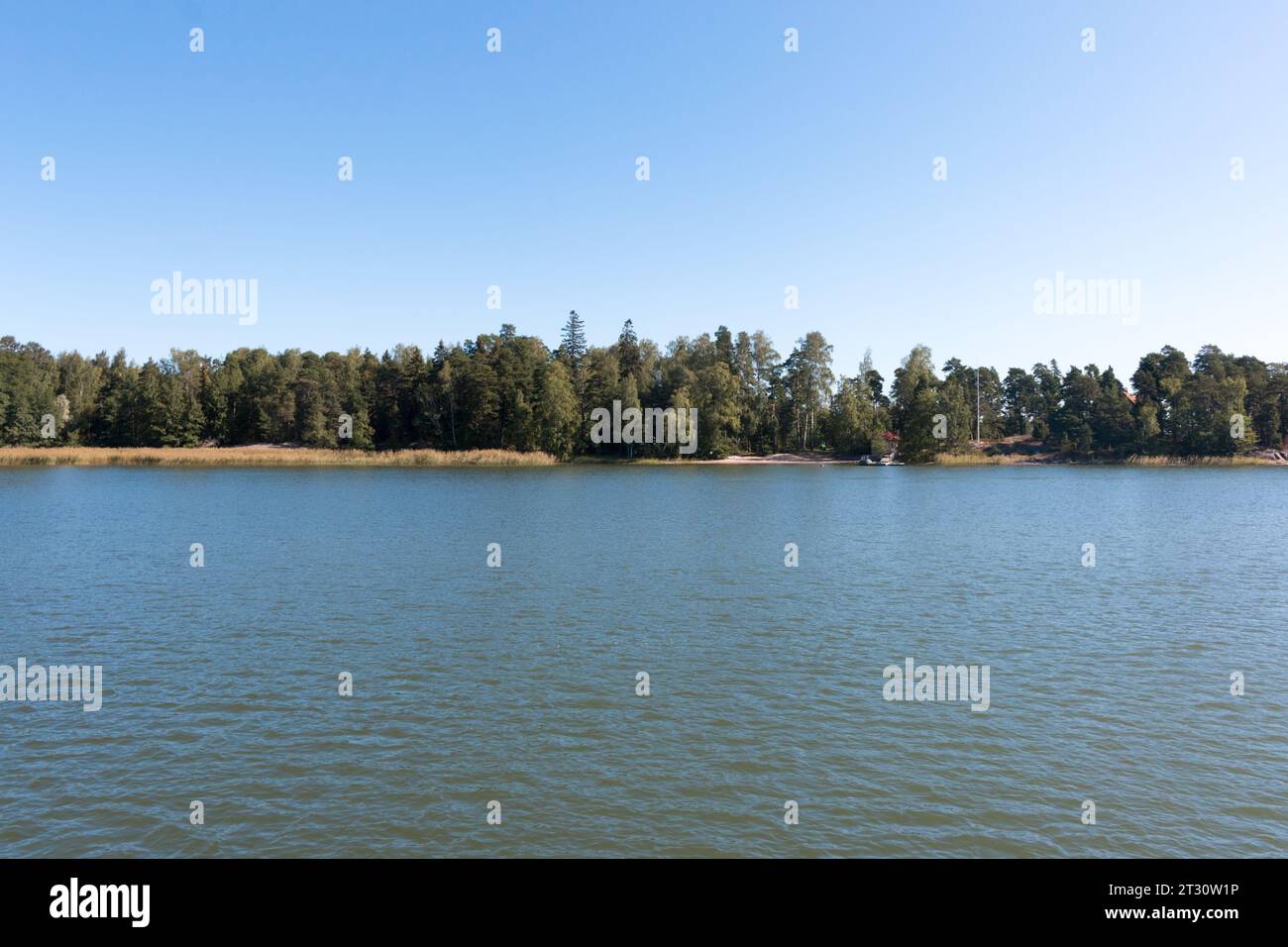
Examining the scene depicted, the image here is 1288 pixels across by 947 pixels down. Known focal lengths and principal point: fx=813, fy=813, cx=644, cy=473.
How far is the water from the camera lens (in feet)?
36.0

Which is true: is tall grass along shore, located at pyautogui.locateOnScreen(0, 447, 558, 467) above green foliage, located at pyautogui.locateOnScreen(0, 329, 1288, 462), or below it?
below

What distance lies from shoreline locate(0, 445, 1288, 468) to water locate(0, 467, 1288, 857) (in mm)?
71452

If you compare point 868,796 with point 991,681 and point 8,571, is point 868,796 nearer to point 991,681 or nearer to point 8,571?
point 991,681

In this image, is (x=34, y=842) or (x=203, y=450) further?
(x=203, y=450)

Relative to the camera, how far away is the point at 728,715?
1511 centimetres

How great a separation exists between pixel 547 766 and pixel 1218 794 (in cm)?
996
